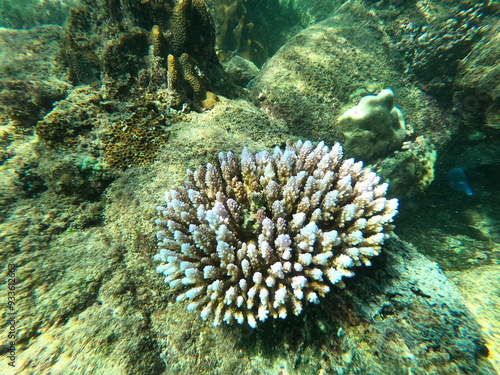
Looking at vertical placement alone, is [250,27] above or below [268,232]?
above

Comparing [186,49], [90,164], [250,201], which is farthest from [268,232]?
[186,49]

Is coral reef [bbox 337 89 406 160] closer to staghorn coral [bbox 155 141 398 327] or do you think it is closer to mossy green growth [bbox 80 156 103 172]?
staghorn coral [bbox 155 141 398 327]

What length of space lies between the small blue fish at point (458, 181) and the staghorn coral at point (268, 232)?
417 centimetres

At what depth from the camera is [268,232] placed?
2035mm

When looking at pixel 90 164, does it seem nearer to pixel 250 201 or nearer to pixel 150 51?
pixel 250 201

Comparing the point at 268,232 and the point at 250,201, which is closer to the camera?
the point at 268,232

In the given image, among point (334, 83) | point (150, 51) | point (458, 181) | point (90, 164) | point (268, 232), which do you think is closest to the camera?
point (268, 232)

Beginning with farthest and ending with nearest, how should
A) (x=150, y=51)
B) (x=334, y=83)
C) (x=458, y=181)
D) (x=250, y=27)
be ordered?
(x=250, y=27) → (x=458, y=181) → (x=334, y=83) → (x=150, y=51)

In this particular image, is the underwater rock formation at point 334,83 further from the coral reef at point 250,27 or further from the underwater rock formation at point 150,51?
the coral reef at point 250,27

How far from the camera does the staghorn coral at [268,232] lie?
1.87 meters

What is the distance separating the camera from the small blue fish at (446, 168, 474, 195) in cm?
488

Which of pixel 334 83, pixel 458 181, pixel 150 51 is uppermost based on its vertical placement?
pixel 150 51

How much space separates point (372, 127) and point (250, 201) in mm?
3187

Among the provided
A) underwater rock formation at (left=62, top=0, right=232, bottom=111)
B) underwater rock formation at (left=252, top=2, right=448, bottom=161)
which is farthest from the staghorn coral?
underwater rock formation at (left=252, top=2, right=448, bottom=161)
